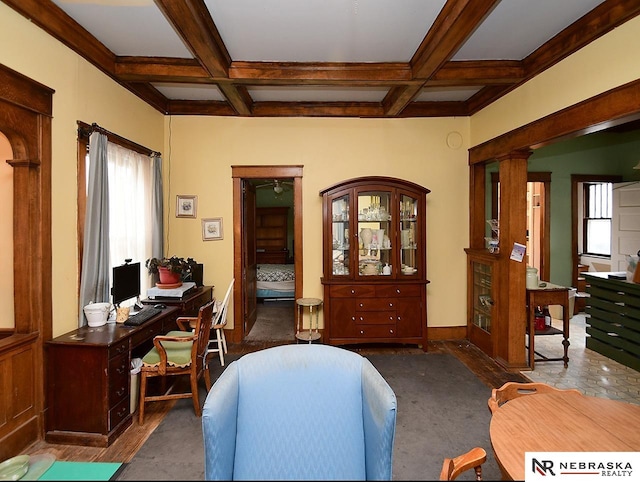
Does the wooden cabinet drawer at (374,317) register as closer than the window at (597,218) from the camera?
Yes

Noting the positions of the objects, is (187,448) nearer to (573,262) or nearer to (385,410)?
(385,410)

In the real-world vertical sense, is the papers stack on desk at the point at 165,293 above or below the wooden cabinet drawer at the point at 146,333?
above

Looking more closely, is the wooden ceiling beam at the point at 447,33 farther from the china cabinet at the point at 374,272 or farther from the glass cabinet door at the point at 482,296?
the glass cabinet door at the point at 482,296

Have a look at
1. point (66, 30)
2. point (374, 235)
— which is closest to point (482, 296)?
point (374, 235)

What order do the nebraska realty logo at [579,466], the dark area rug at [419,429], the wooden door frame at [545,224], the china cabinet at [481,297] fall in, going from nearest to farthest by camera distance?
the nebraska realty logo at [579,466] < the dark area rug at [419,429] < the china cabinet at [481,297] < the wooden door frame at [545,224]

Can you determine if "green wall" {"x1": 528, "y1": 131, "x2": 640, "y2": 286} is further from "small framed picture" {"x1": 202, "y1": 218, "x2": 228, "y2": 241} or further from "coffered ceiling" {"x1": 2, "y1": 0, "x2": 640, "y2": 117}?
"small framed picture" {"x1": 202, "y1": 218, "x2": 228, "y2": 241}

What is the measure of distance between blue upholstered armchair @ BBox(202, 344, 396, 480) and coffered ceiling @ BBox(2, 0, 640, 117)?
2240 mm

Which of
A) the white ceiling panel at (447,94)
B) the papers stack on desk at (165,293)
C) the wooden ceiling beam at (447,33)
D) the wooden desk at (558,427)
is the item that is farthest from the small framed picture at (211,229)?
the wooden desk at (558,427)

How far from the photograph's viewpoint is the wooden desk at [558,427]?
1.30m

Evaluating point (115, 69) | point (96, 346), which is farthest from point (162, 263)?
point (115, 69)

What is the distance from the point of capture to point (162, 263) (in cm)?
368

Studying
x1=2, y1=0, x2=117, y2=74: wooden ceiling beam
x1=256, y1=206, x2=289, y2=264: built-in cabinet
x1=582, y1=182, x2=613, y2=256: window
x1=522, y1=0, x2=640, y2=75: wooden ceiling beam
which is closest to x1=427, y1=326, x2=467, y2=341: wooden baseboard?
x1=522, y1=0, x2=640, y2=75: wooden ceiling beam

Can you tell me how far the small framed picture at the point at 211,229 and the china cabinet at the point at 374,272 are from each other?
4.41 feet

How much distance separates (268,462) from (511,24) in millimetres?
3241
